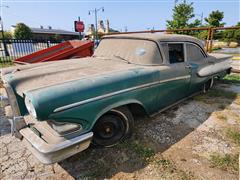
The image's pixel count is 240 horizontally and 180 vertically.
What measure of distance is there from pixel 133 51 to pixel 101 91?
1305 mm

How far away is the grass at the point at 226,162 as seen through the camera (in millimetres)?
2160

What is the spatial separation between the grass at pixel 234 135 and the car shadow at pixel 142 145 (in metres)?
0.47

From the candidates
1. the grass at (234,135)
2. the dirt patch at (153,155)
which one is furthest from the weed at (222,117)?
the grass at (234,135)

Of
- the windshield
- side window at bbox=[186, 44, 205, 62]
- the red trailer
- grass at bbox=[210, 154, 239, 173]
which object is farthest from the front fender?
the red trailer

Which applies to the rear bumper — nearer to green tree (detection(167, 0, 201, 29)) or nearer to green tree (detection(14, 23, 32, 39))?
green tree (detection(167, 0, 201, 29))

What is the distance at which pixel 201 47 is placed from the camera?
3.85 metres

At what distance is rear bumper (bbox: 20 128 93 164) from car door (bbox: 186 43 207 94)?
260cm

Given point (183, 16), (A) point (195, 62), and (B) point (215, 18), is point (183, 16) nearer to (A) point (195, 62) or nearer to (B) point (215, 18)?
(B) point (215, 18)

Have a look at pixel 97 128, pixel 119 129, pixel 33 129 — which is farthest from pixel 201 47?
pixel 33 129

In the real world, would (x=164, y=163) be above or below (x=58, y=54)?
below

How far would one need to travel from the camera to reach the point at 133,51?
10.1 feet

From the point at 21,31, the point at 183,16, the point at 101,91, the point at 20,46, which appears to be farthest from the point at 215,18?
the point at 21,31

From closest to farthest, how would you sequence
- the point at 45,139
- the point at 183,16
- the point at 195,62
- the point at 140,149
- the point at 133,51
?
1. the point at 45,139
2. the point at 140,149
3. the point at 133,51
4. the point at 195,62
5. the point at 183,16

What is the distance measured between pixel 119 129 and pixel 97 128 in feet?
1.21
